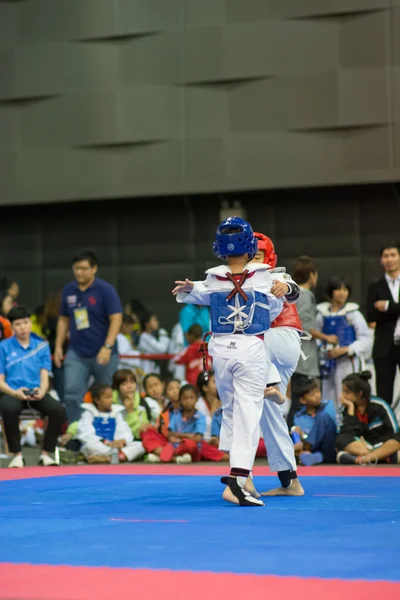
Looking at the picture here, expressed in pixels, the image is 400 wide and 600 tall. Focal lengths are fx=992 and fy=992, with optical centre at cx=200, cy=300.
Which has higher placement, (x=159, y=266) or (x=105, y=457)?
(x=159, y=266)

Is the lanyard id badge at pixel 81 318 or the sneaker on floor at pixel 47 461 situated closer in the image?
the sneaker on floor at pixel 47 461

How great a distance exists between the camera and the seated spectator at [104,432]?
28.4ft

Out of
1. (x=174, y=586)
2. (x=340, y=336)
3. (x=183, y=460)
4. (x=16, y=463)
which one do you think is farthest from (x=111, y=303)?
(x=174, y=586)

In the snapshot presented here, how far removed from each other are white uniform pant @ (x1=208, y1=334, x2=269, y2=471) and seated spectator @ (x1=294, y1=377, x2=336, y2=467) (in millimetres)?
3028

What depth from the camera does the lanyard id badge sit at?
8.77 m

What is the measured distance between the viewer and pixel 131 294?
14844 millimetres

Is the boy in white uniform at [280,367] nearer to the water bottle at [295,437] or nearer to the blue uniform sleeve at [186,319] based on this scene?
the water bottle at [295,437]

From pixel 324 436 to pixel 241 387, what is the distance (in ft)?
10.9

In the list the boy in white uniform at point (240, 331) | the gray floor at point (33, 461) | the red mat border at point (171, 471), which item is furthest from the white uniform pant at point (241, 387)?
the gray floor at point (33, 461)

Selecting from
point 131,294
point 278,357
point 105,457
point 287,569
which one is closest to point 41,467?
point 105,457

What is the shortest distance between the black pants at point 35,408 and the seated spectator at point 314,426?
6.55 ft

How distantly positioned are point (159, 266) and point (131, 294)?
60 cm

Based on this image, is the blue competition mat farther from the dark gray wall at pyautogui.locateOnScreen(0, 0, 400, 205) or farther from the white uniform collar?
the dark gray wall at pyautogui.locateOnScreen(0, 0, 400, 205)

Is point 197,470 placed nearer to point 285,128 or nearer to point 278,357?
point 278,357
